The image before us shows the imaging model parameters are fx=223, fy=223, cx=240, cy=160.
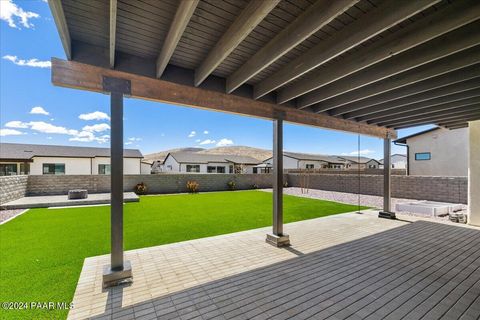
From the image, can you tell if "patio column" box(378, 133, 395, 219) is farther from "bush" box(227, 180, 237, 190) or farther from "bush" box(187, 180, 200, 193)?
"bush" box(187, 180, 200, 193)

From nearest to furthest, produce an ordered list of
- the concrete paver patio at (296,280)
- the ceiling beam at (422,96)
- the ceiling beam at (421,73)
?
the concrete paver patio at (296,280) < the ceiling beam at (421,73) < the ceiling beam at (422,96)

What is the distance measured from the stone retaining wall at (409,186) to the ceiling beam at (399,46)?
8.71m

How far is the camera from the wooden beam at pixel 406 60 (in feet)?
7.38

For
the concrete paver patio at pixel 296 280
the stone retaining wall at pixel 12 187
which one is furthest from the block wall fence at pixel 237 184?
the concrete paver patio at pixel 296 280

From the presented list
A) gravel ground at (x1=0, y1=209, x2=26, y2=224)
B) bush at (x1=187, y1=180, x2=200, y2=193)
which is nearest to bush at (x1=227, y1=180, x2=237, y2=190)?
bush at (x1=187, y1=180, x2=200, y2=193)

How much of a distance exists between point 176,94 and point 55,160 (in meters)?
22.9

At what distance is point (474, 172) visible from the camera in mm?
5691

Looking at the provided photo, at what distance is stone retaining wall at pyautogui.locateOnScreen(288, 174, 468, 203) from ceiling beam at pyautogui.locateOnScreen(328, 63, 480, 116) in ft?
23.3

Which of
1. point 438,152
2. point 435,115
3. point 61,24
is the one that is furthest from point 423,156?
point 61,24

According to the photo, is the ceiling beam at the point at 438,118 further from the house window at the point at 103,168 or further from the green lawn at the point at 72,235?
the house window at the point at 103,168

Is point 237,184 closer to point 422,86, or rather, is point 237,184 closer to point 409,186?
point 409,186

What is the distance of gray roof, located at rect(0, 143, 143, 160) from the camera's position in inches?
747

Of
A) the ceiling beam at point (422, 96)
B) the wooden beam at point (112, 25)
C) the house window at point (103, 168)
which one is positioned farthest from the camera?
the house window at point (103, 168)

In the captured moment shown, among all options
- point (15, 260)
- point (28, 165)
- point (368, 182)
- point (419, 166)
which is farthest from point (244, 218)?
point (28, 165)
